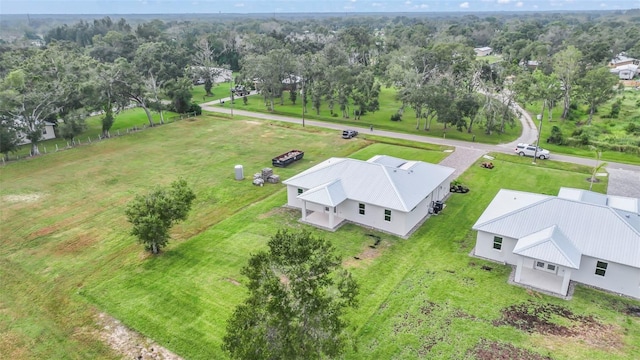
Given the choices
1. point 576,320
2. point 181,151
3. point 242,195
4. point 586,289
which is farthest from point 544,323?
point 181,151

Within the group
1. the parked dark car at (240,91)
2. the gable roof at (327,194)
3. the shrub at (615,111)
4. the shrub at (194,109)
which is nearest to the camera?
the gable roof at (327,194)

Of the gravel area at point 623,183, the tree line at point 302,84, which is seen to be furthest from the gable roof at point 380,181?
the tree line at point 302,84

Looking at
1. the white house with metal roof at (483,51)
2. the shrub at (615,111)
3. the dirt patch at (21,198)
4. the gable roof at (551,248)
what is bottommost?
the dirt patch at (21,198)

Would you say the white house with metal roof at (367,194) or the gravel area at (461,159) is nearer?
the white house with metal roof at (367,194)

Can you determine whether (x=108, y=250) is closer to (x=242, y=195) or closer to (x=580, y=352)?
(x=242, y=195)

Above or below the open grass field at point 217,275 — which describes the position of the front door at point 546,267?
above

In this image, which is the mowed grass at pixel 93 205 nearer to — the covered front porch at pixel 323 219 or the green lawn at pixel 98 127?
the green lawn at pixel 98 127

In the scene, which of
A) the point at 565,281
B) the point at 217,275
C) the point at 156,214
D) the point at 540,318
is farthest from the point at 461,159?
the point at 156,214

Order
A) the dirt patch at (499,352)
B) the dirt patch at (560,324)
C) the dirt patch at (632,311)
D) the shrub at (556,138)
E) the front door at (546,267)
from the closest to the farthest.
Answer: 1. the dirt patch at (499,352)
2. the dirt patch at (560,324)
3. the dirt patch at (632,311)
4. the front door at (546,267)
5. the shrub at (556,138)
